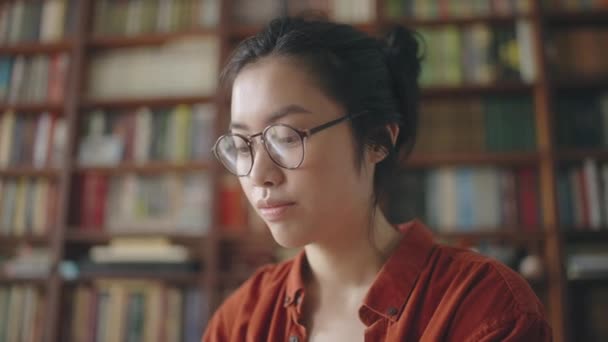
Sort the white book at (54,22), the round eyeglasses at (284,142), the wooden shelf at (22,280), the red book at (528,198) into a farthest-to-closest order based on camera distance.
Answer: the white book at (54,22), the wooden shelf at (22,280), the red book at (528,198), the round eyeglasses at (284,142)

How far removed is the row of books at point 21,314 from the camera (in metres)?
2.09

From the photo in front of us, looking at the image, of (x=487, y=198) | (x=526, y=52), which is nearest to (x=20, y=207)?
(x=487, y=198)

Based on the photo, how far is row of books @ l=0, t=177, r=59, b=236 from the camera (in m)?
2.17

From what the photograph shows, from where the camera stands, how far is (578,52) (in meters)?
A: 1.96

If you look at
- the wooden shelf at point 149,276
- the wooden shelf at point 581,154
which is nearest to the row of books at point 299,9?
the wooden shelf at point 581,154

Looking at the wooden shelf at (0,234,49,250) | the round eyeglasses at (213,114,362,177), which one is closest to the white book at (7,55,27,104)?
the wooden shelf at (0,234,49,250)

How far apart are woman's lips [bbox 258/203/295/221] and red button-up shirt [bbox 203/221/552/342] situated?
0.63 ft

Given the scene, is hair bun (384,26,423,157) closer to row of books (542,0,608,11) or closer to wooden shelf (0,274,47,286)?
row of books (542,0,608,11)

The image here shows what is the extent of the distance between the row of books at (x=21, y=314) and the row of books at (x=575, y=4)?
257 centimetres

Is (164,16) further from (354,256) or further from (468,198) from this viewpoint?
(354,256)

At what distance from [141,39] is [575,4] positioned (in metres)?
1.91

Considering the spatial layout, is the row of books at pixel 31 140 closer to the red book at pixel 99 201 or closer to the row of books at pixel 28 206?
the row of books at pixel 28 206

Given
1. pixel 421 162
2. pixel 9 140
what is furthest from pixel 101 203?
pixel 421 162

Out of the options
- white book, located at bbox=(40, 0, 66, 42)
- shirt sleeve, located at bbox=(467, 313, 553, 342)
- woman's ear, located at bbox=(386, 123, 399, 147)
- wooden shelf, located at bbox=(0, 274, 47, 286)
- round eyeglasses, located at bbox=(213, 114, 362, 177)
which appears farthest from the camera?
white book, located at bbox=(40, 0, 66, 42)
